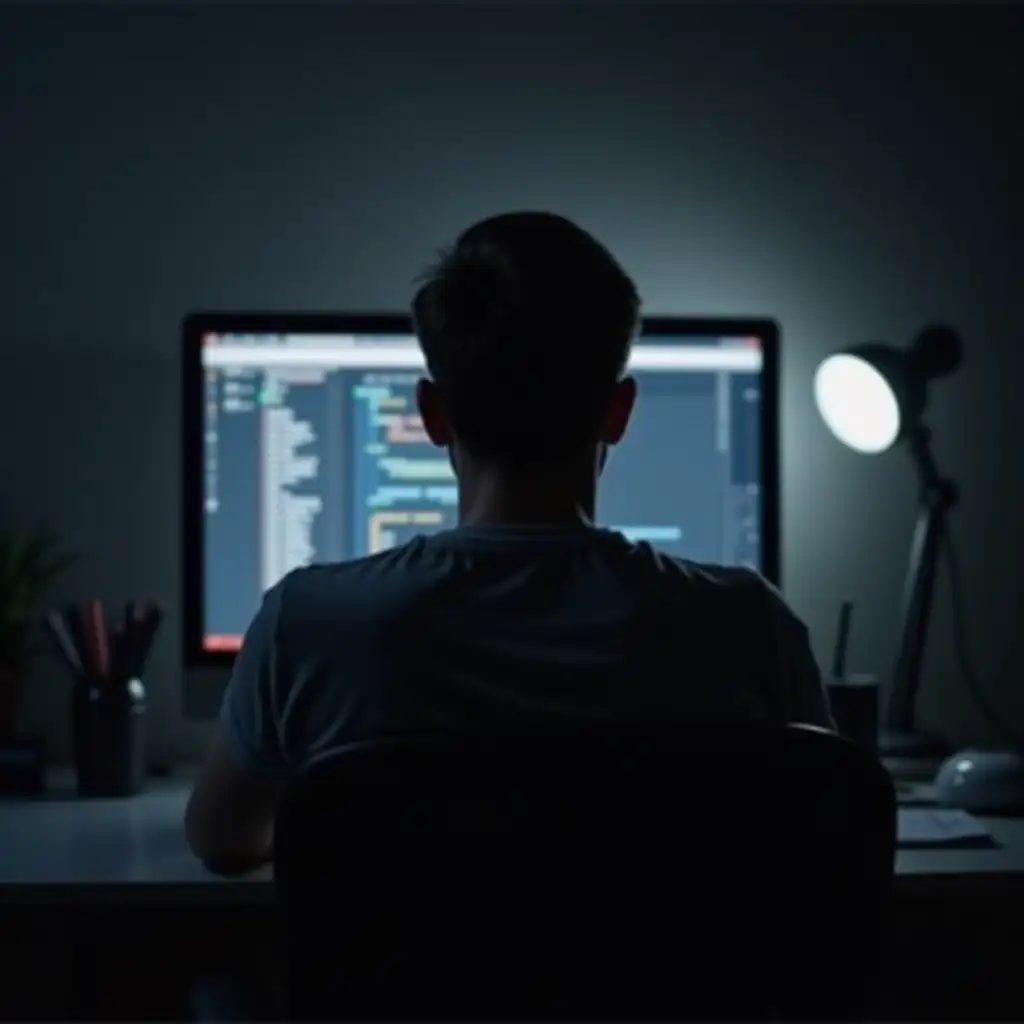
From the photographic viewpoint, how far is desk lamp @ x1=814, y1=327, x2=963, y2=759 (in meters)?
1.99

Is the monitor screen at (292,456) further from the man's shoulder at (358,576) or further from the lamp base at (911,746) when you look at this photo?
the man's shoulder at (358,576)

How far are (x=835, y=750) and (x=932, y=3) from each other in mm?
1491

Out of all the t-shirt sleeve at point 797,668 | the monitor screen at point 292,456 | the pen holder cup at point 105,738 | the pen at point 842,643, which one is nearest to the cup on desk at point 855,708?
the pen at point 842,643

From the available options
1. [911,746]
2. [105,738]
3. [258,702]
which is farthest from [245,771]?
[911,746]

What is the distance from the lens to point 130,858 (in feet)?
4.81

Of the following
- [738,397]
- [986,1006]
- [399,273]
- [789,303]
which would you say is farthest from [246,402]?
[986,1006]

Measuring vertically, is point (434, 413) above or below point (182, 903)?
above

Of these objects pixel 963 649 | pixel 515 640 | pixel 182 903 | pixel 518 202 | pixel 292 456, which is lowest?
pixel 182 903

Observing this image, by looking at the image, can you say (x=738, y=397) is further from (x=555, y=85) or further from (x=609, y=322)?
(x=609, y=322)

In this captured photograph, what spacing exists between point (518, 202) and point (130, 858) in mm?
1009

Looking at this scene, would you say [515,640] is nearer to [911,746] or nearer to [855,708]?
[855,708]

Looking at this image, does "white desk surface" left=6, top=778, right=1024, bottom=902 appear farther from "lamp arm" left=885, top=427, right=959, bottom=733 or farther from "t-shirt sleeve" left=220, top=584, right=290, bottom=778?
"lamp arm" left=885, top=427, right=959, bottom=733

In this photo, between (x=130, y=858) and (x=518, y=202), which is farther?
(x=518, y=202)

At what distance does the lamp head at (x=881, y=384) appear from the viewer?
1985 millimetres
